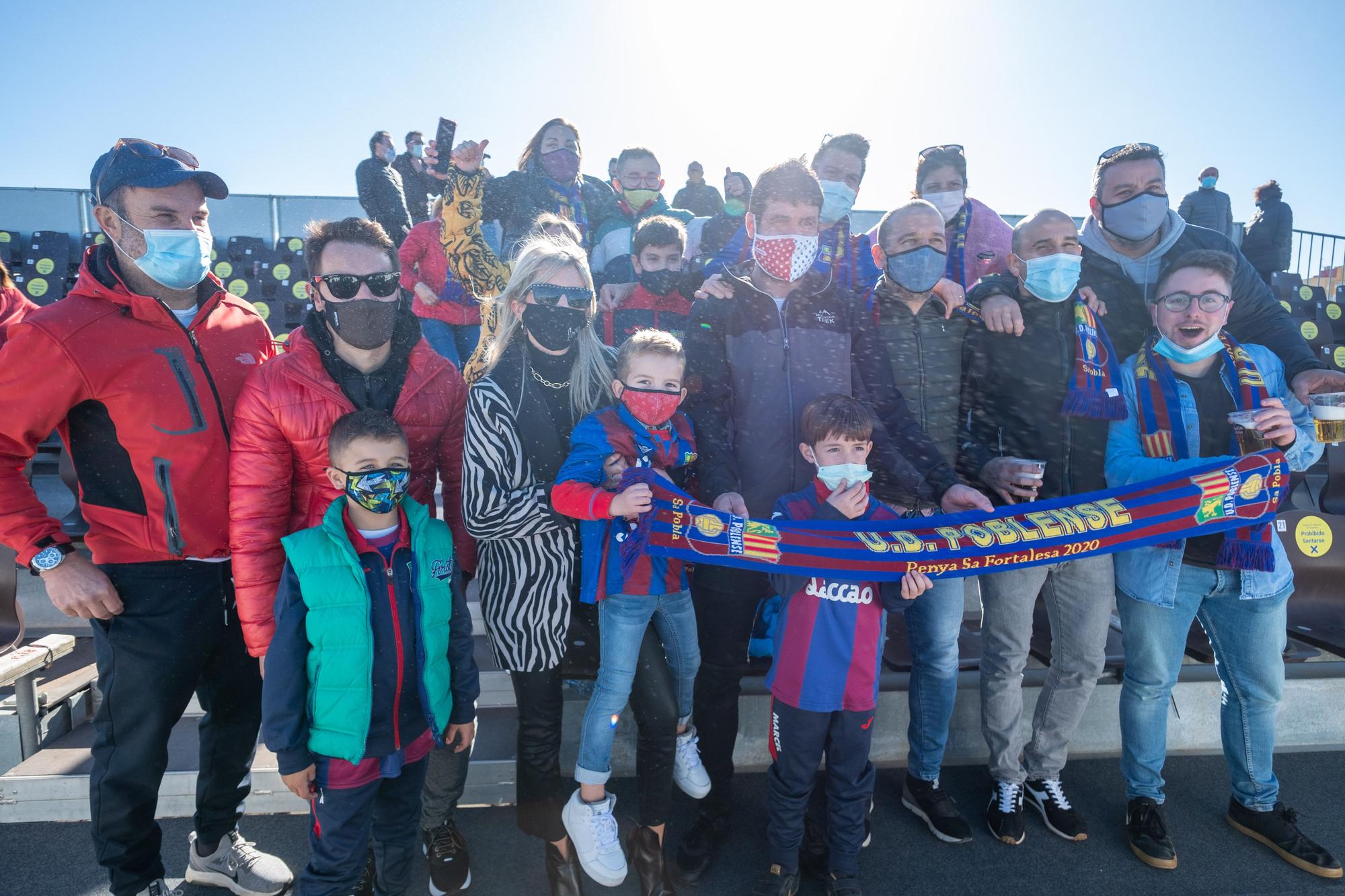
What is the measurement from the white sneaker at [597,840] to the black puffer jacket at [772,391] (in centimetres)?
122

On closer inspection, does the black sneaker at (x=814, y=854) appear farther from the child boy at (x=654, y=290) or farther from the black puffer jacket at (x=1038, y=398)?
the child boy at (x=654, y=290)

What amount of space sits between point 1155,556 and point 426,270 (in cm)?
437

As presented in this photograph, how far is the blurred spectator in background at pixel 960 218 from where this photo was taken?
3.48 m

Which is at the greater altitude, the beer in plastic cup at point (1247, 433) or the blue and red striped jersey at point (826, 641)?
the beer in plastic cup at point (1247, 433)

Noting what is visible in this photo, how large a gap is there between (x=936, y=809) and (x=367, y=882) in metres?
2.34

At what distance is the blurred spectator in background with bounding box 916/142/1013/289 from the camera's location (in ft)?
11.4

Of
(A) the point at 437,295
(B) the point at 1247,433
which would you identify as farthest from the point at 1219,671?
(A) the point at 437,295

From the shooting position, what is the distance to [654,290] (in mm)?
3855

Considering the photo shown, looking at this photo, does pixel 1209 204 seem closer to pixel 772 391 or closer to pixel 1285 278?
pixel 1285 278

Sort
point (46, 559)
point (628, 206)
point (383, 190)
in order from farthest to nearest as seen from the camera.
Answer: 1. point (383, 190)
2. point (628, 206)
3. point (46, 559)

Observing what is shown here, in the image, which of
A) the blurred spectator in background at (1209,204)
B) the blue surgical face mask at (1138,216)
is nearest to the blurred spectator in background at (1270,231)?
the blurred spectator in background at (1209,204)

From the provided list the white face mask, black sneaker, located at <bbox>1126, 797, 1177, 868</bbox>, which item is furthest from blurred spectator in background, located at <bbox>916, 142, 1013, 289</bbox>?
black sneaker, located at <bbox>1126, 797, 1177, 868</bbox>

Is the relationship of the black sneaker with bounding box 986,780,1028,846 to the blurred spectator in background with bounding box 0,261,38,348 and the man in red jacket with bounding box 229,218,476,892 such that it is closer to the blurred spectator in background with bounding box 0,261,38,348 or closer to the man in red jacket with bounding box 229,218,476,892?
the man in red jacket with bounding box 229,218,476,892

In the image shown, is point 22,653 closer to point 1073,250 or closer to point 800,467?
point 800,467
